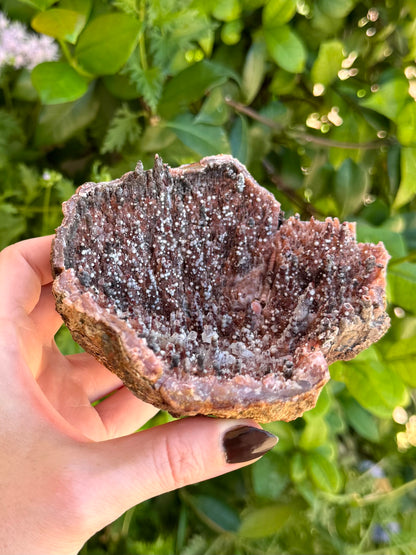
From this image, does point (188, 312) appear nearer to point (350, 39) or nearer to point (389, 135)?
point (389, 135)

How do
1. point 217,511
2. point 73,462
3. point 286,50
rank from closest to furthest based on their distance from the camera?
point 73,462, point 286,50, point 217,511

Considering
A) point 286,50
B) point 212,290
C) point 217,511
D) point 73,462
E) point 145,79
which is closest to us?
point 73,462

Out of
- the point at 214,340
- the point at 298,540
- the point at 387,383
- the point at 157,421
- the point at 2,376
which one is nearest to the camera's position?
the point at 2,376

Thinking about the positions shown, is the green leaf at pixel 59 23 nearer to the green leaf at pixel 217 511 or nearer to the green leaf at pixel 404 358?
the green leaf at pixel 404 358

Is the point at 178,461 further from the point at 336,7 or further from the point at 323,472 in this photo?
the point at 336,7

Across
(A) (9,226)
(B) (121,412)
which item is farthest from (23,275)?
(B) (121,412)

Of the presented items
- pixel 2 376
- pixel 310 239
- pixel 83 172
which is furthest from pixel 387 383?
pixel 83 172
